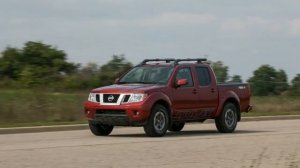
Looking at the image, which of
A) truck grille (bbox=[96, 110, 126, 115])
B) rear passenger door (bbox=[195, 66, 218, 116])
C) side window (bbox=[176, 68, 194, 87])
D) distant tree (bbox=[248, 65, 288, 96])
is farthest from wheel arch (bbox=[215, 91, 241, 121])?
distant tree (bbox=[248, 65, 288, 96])

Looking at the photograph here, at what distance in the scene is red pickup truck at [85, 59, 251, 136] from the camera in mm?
17812

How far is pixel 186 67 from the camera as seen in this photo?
1955 centimetres

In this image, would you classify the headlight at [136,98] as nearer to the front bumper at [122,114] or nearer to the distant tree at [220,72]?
the front bumper at [122,114]

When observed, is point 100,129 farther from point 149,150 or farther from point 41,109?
point 41,109

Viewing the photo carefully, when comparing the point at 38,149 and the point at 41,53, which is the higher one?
the point at 41,53

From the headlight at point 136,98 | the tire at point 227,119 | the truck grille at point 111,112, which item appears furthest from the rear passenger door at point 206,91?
the truck grille at point 111,112

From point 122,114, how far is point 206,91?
3.00 m

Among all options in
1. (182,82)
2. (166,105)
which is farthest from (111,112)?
(182,82)

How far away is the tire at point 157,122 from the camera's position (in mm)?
17938

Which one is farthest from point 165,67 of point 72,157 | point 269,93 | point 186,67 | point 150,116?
point 269,93

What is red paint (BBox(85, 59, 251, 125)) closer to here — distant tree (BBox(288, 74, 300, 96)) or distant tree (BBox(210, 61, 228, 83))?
distant tree (BBox(210, 61, 228, 83))

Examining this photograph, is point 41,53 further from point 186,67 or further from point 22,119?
point 186,67

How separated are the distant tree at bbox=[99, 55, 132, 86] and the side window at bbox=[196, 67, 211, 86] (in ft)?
53.5

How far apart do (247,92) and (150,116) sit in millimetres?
4610
